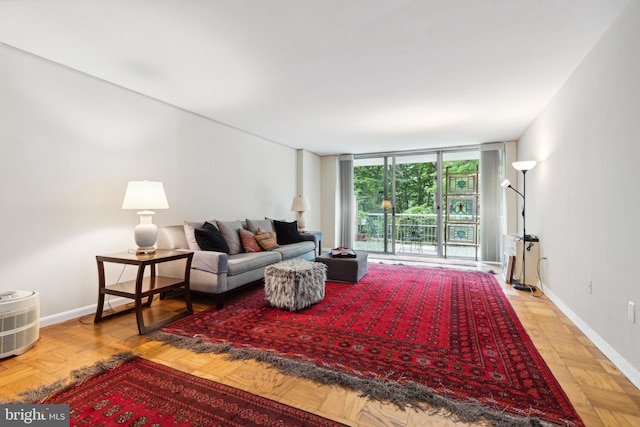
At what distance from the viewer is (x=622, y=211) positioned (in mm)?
2053

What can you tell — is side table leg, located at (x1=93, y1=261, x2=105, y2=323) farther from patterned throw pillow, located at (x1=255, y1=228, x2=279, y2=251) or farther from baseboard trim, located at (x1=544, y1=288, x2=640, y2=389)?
baseboard trim, located at (x1=544, y1=288, x2=640, y2=389)

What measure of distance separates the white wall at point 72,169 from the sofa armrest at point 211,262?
85 cm

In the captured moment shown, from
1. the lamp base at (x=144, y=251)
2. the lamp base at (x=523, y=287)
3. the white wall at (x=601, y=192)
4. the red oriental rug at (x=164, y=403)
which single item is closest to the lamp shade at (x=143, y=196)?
the lamp base at (x=144, y=251)

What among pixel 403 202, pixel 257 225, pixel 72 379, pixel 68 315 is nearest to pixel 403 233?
pixel 403 202

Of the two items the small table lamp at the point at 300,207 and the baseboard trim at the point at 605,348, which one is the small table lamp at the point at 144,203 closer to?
the small table lamp at the point at 300,207

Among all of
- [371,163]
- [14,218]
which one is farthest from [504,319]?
[371,163]

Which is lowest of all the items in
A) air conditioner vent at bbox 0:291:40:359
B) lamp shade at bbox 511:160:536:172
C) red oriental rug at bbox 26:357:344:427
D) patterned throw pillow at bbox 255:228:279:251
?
red oriental rug at bbox 26:357:344:427

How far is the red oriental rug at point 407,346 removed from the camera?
166 centimetres

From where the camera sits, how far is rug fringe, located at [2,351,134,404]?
1.64 meters

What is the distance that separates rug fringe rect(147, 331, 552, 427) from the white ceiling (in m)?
2.42

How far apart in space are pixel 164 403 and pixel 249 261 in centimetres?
207

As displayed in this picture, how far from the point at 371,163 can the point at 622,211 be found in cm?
560

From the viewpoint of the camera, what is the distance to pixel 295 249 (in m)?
4.77

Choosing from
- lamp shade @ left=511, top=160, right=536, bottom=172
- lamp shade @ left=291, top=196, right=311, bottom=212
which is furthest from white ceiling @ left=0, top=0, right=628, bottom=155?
lamp shade @ left=291, top=196, right=311, bottom=212
